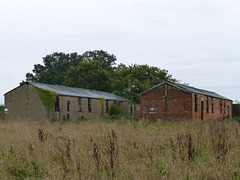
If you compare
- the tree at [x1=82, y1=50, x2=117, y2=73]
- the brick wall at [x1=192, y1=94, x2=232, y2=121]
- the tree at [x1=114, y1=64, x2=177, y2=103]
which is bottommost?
the brick wall at [x1=192, y1=94, x2=232, y2=121]

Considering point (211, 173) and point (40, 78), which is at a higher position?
point (40, 78)

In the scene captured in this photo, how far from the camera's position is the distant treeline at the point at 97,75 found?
4434cm

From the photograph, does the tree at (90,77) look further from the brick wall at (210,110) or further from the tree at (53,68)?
the brick wall at (210,110)

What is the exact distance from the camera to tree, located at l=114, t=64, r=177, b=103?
144ft

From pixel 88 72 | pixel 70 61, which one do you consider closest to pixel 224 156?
pixel 88 72

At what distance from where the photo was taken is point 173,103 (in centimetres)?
2584

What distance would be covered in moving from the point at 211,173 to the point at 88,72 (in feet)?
146

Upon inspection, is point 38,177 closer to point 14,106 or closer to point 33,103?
point 33,103

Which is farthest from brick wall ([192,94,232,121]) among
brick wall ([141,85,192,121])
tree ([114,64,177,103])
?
tree ([114,64,177,103])

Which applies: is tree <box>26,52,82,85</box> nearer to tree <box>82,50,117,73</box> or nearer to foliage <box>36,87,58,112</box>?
tree <box>82,50,117,73</box>

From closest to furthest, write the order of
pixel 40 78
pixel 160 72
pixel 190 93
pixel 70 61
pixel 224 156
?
1. pixel 224 156
2. pixel 190 93
3. pixel 160 72
4. pixel 40 78
5. pixel 70 61

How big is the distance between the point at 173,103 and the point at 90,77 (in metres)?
25.4

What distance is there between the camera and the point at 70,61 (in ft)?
208

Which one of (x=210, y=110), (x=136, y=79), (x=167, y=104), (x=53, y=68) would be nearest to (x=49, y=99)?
(x=167, y=104)
